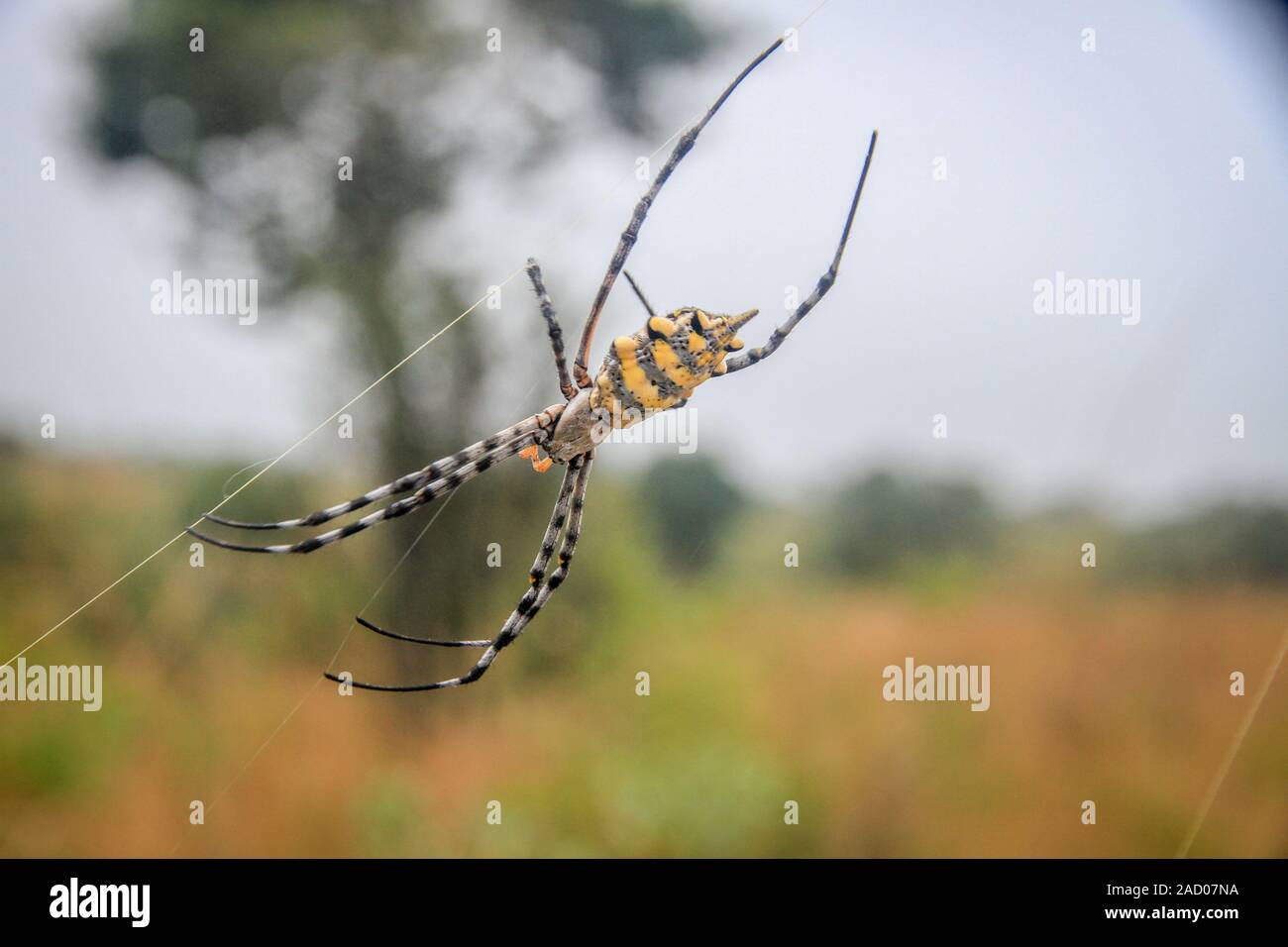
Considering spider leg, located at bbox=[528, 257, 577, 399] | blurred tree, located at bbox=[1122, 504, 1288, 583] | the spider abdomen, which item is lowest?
blurred tree, located at bbox=[1122, 504, 1288, 583]

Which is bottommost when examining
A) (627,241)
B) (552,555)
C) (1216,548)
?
(1216,548)

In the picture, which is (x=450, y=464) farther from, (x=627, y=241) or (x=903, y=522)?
(x=903, y=522)

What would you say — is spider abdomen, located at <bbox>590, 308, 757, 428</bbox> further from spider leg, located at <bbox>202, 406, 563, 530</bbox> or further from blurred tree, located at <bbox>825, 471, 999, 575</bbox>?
blurred tree, located at <bbox>825, 471, 999, 575</bbox>

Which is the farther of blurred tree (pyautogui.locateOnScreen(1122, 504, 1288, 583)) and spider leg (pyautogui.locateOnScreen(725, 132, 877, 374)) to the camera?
blurred tree (pyautogui.locateOnScreen(1122, 504, 1288, 583))

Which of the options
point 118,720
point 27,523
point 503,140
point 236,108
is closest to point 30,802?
point 118,720

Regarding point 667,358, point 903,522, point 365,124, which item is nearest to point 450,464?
point 667,358

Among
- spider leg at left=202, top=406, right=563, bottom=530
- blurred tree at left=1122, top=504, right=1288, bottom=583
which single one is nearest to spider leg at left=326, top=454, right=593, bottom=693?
spider leg at left=202, top=406, right=563, bottom=530

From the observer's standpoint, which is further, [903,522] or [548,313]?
[903,522]
